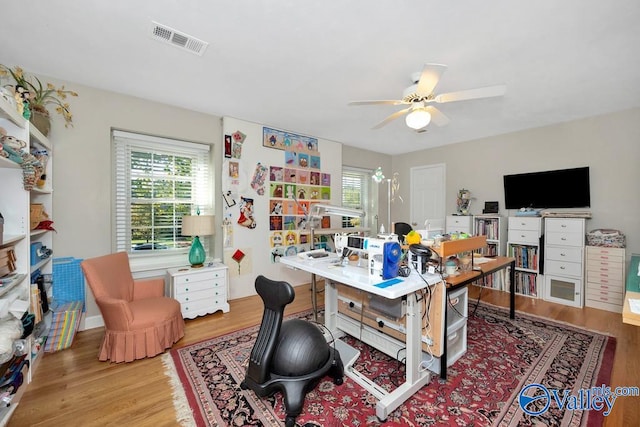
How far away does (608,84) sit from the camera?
2.42 m

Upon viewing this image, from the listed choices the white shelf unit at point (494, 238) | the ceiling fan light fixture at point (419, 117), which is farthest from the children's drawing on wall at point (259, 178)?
the white shelf unit at point (494, 238)

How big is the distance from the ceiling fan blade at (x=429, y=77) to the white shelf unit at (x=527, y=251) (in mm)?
2844

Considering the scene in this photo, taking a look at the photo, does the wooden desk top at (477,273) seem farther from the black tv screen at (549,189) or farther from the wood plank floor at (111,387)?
the black tv screen at (549,189)

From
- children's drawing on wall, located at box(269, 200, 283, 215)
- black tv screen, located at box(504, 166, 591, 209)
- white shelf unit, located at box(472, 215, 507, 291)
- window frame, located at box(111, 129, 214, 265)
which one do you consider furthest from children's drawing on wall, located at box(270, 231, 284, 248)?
black tv screen, located at box(504, 166, 591, 209)

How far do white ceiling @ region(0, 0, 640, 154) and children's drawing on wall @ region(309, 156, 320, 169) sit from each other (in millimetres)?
1194

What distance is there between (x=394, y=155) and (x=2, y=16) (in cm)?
540

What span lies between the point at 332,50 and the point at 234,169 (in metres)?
2.02

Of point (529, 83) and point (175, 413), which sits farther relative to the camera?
point (529, 83)

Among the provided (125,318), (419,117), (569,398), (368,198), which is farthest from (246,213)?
(569,398)

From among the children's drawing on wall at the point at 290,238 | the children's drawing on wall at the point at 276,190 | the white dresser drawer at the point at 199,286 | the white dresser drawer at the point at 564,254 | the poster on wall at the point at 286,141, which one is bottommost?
the white dresser drawer at the point at 199,286

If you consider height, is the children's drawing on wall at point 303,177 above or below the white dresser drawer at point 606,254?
above

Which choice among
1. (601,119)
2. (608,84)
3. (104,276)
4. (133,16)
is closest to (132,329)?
(104,276)

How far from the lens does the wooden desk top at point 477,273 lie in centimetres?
185

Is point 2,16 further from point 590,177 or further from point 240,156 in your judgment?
point 590,177
